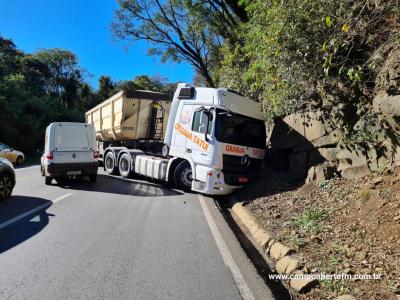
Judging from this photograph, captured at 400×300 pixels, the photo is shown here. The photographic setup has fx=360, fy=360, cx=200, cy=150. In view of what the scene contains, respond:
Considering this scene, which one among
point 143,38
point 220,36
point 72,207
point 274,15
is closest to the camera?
point 72,207

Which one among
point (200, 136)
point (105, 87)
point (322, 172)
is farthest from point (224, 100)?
point (105, 87)

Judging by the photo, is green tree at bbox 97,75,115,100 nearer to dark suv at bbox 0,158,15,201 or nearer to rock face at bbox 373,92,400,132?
dark suv at bbox 0,158,15,201

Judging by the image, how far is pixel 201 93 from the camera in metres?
11.0

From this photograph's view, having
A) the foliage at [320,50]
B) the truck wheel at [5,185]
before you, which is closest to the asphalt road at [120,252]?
the truck wheel at [5,185]

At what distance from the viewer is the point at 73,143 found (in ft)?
41.4

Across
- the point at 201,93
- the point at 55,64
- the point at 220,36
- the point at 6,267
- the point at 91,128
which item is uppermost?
the point at 55,64

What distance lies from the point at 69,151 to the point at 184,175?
415 cm

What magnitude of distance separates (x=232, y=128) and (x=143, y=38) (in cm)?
1894

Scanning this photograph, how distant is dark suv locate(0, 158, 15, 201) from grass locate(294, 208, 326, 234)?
24.5ft

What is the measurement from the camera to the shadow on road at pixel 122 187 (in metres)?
11.4

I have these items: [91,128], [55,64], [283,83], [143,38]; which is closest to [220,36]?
[143,38]

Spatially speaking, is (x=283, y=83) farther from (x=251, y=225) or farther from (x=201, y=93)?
(x=251, y=225)

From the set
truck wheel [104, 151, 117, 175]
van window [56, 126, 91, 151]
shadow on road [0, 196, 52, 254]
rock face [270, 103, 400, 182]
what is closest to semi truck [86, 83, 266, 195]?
rock face [270, 103, 400, 182]

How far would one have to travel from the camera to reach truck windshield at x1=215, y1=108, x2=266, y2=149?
10305mm
